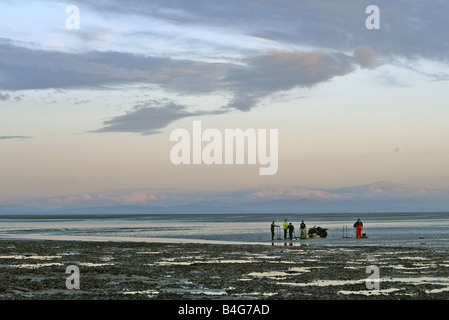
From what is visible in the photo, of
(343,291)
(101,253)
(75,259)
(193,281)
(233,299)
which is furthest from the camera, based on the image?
(101,253)

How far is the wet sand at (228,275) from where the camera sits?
21.5 meters

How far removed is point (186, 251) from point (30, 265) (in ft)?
44.6

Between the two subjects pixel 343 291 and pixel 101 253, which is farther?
pixel 101 253

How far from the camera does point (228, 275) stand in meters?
27.3

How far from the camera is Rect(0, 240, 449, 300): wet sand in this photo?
21.5 metres

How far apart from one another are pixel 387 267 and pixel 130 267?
46.1 feet

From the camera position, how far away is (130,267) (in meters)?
31.3

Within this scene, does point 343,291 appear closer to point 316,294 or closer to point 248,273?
point 316,294

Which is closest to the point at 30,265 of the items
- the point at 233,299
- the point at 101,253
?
the point at 101,253
